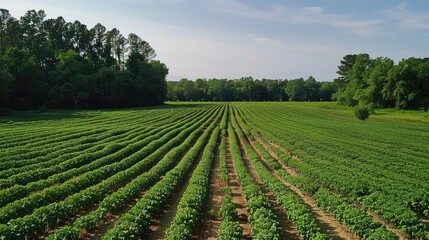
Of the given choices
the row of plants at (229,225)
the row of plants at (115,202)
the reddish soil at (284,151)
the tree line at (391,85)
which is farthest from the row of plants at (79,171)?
the tree line at (391,85)

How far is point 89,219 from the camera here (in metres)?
13.2

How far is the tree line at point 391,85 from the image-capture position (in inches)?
3501

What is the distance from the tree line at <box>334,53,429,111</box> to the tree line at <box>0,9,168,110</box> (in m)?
63.2

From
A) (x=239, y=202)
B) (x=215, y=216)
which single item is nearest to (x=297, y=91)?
(x=239, y=202)

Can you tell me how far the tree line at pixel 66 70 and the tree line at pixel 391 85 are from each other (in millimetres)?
63198

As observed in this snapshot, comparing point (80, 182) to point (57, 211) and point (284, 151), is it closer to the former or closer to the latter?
point (57, 211)

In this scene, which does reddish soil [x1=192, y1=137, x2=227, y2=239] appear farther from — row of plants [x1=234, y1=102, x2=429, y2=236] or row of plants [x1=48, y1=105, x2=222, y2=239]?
row of plants [x1=234, y1=102, x2=429, y2=236]

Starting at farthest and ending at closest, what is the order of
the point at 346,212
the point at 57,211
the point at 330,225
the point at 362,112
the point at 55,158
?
the point at 362,112
the point at 55,158
the point at 330,225
the point at 346,212
the point at 57,211

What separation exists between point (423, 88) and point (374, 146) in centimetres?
7017

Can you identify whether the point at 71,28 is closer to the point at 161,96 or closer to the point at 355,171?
the point at 161,96

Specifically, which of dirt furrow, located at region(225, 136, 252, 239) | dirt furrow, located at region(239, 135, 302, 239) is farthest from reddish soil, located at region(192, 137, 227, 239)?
dirt furrow, located at region(239, 135, 302, 239)

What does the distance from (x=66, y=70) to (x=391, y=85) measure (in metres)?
85.1

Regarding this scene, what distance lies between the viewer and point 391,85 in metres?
92.8

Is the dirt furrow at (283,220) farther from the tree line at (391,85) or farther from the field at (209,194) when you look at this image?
the tree line at (391,85)
